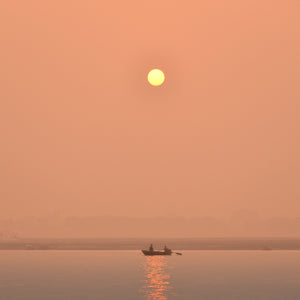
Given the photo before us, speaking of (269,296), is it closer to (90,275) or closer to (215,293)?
(215,293)

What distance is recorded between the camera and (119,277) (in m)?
126

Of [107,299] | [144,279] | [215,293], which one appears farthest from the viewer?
[144,279]

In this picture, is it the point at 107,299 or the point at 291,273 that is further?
the point at 291,273

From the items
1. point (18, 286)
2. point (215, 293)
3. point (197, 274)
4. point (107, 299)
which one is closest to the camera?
point (107, 299)

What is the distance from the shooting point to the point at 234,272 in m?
138

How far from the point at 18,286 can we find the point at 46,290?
876 centimetres

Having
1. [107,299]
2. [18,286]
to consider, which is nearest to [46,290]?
[18,286]

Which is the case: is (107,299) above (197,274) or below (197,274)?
below

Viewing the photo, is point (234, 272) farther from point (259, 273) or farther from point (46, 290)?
point (46, 290)

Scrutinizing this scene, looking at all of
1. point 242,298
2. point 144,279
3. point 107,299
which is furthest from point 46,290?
point 242,298

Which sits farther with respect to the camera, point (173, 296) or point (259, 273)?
point (259, 273)

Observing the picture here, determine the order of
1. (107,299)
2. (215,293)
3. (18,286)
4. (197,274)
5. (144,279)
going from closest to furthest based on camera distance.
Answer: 1. (107,299)
2. (215,293)
3. (18,286)
4. (144,279)
5. (197,274)

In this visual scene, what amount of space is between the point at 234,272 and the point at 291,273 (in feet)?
40.0

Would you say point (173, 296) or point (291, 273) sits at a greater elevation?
point (291, 273)
